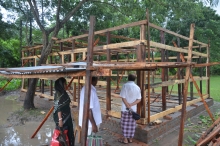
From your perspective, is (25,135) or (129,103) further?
(25,135)

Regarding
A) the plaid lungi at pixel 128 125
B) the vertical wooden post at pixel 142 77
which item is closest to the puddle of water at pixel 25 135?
the plaid lungi at pixel 128 125

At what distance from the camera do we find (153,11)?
8.31m

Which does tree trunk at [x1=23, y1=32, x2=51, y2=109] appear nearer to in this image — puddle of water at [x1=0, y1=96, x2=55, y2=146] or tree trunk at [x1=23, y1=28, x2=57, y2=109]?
tree trunk at [x1=23, y1=28, x2=57, y2=109]

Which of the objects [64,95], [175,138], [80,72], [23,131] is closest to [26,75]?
[64,95]

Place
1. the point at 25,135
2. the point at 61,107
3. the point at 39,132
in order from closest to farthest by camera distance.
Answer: the point at 61,107
the point at 25,135
the point at 39,132

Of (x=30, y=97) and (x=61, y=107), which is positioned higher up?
(x=61, y=107)

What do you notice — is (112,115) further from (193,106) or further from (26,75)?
(193,106)

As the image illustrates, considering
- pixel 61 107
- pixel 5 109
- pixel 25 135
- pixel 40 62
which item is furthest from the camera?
pixel 5 109

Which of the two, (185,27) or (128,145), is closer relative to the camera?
(128,145)

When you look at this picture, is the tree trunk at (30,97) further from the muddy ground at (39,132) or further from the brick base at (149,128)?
the brick base at (149,128)

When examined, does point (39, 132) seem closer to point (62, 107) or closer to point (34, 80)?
point (62, 107)

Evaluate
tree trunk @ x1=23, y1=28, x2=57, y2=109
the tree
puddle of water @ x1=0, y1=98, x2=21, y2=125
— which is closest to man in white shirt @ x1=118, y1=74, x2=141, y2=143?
the tree

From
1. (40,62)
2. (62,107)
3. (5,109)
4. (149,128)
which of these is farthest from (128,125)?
(5,109)

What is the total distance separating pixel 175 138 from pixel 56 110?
3.28m
